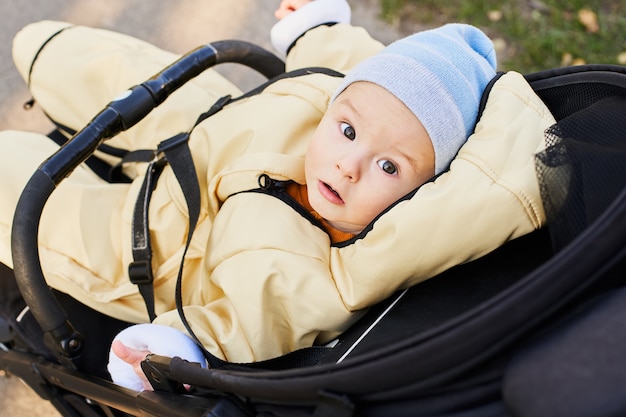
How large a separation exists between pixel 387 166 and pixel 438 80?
0.17 m

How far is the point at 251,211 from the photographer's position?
1.26 metres

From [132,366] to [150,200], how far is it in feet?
1.25

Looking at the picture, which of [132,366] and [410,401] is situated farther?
[132,366]

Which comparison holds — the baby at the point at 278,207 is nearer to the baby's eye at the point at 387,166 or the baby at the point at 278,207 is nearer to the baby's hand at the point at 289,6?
the baby's eye at the point at 387,166

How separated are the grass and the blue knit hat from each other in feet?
4.50

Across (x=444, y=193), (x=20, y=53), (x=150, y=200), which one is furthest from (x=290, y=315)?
(x=20, y=53)

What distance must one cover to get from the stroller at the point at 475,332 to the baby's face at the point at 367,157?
16cm

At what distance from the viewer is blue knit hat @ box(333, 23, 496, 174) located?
1.13 meters

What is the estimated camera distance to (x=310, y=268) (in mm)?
1164

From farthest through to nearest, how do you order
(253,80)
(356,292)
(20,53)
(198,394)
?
(253,80) < (20,53) < (356,292) < (198,394)

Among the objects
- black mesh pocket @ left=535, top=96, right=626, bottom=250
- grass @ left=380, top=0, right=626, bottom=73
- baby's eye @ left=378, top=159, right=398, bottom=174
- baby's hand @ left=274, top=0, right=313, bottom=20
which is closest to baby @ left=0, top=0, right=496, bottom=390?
baby's eye @ left=378, top=159, right=398, bottom=174

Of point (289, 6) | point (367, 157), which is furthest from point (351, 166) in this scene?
point (289, 6)

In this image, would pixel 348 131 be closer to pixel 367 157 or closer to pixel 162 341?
pixel 367 157

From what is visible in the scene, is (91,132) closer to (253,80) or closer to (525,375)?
(525,375)
